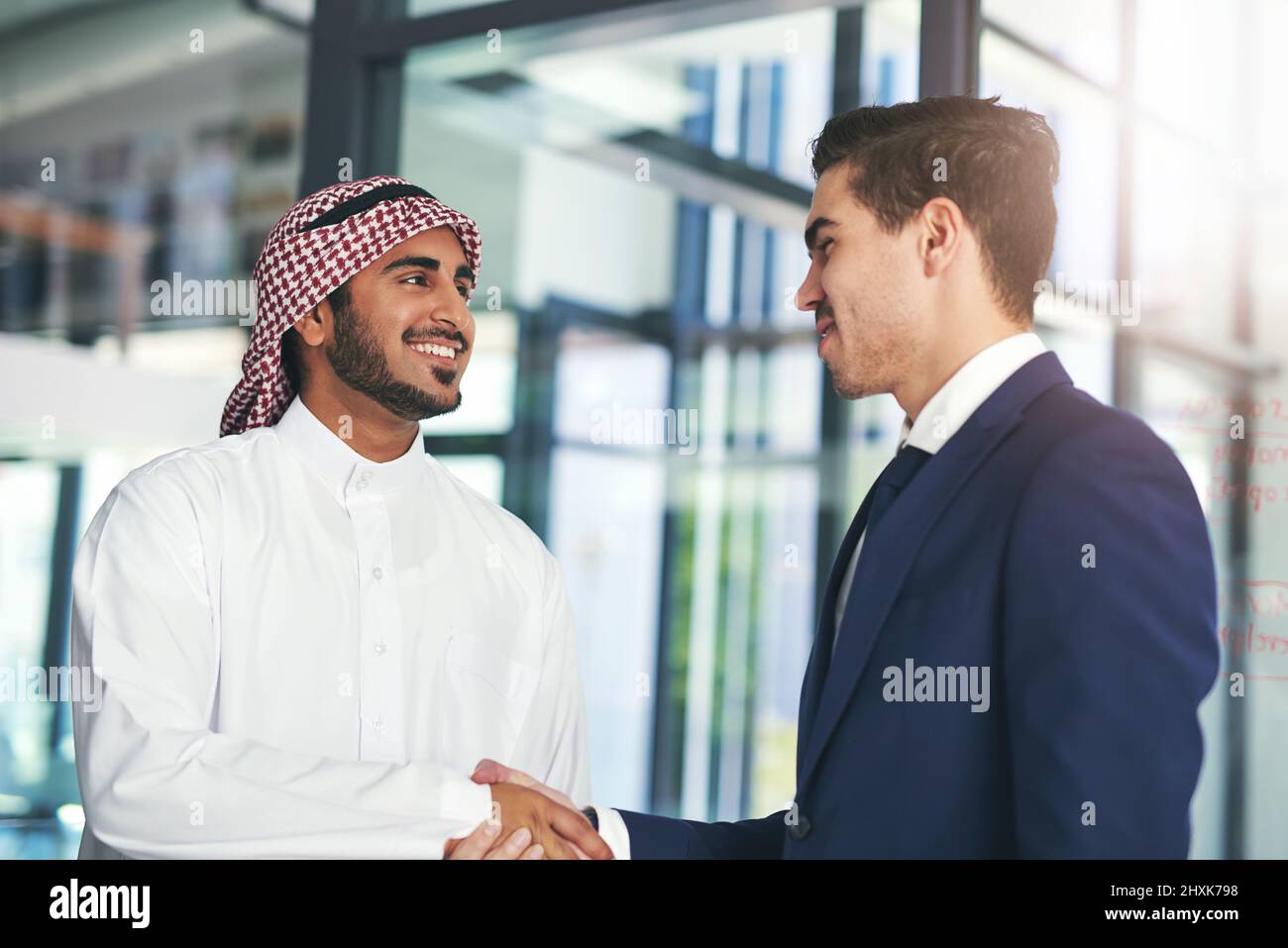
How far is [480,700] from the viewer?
86.5 inches

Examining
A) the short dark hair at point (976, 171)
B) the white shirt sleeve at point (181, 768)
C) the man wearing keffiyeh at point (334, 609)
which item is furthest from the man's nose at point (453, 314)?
the short dark hair at point (976, 171)

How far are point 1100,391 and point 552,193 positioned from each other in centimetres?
389

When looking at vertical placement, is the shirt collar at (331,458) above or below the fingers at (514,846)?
above

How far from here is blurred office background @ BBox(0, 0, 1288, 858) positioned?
2951 millimetres

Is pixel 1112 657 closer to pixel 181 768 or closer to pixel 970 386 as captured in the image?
pixel 970 386

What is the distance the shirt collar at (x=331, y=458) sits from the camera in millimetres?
2238

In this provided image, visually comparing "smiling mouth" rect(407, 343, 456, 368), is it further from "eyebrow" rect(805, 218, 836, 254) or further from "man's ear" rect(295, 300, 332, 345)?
"eyebrow" rect(805, 218, 836, 254)

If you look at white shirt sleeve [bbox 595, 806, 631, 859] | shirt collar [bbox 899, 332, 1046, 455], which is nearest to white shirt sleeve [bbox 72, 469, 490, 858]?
white shirt sleeve [bbox 595, 806, 631, 859]

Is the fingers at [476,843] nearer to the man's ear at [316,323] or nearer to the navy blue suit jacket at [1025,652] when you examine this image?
the navy blue suit jacket at [1025,652]

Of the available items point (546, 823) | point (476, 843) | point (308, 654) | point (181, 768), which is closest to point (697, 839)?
point (546, 823)

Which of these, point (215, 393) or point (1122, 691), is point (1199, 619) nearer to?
point (1122, 691)

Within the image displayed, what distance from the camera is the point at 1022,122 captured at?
71.7 inches

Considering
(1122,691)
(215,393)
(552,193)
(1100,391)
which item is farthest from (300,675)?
(215,393)

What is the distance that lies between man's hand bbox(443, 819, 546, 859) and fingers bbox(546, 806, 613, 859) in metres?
0.05
